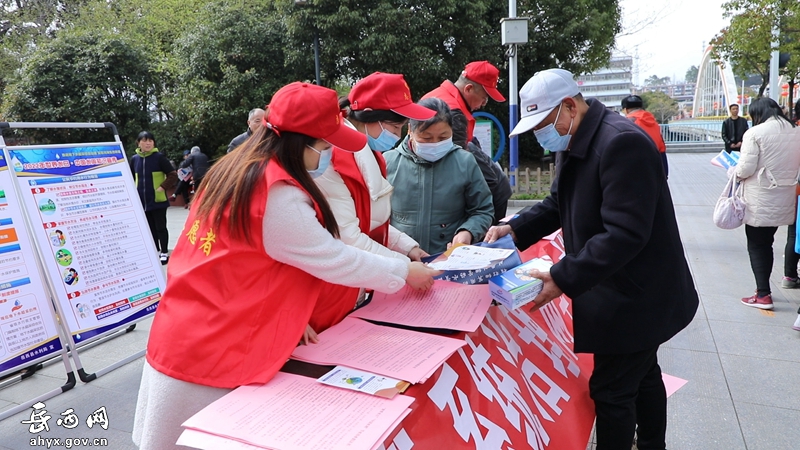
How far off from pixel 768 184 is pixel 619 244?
388cm

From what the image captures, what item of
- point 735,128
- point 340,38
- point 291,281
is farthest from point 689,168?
point 291,281

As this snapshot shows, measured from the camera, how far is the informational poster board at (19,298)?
339 cm

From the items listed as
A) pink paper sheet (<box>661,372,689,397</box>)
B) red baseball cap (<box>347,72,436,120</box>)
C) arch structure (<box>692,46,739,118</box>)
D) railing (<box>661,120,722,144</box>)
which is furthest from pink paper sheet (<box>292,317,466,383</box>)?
arch structure (<box>692,46,739,118</box>)

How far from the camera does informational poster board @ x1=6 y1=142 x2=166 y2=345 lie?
3.72m

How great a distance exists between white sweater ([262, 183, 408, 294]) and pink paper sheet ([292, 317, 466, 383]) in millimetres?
220

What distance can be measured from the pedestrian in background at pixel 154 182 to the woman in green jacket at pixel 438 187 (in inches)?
228

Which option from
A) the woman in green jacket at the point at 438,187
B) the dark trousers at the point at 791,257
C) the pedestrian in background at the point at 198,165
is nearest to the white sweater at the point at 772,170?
the dark trousers at the point at 791,257

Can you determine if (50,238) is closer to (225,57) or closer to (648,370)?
(648,370)

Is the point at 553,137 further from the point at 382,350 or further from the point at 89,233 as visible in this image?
the point at 89,233

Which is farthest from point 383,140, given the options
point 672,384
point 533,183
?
point 533,183

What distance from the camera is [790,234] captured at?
17.3ft

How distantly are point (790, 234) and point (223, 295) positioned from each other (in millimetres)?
5530

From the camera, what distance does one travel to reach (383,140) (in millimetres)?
2512

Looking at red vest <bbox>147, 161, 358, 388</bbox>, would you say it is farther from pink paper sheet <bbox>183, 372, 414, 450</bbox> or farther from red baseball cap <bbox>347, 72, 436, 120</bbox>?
red baseball cap <bbox>347, 72, 436, 120</bbox>
